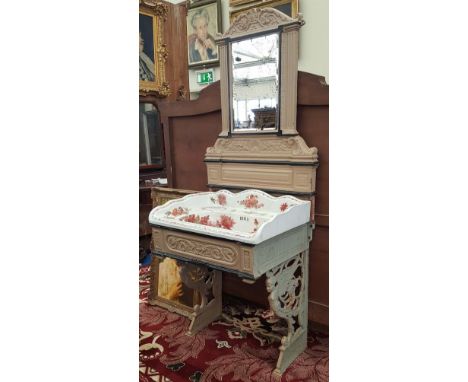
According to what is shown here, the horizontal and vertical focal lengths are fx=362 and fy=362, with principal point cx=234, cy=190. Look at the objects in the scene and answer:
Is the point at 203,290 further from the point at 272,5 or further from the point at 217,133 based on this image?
the point at 272,5

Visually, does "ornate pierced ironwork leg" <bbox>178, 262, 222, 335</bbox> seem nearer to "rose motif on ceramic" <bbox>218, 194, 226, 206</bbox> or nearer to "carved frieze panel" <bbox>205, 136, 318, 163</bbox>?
"rose motif on ceramic" <bbox>218, 194, 226, 206</bbox>

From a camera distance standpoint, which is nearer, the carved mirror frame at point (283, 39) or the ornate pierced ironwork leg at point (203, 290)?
the carved mirror frame at point (283, 39)

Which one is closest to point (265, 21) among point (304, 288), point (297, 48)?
point (297, 48)

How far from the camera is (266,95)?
187 cm

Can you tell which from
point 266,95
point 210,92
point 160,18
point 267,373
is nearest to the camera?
point 267,373

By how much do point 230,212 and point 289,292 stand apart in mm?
516

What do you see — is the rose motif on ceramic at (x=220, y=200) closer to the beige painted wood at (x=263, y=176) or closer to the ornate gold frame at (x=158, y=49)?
the beige painted wood at (x=263, y=176)

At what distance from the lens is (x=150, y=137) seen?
3135 millimetres

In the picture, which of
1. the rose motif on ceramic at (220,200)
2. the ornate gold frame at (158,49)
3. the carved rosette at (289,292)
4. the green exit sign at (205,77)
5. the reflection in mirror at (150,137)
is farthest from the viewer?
the reflection in mirror at (150,137)

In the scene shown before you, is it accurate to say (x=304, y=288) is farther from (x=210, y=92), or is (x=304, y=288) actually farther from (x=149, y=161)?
(x=149, y=161)

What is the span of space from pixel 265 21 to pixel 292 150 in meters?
0.65

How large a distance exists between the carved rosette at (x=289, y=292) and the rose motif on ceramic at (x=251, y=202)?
353 mm

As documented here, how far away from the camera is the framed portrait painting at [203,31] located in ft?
8.99

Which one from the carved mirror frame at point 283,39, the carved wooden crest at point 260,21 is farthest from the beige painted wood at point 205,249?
the carved wooden crest at point 260,21
